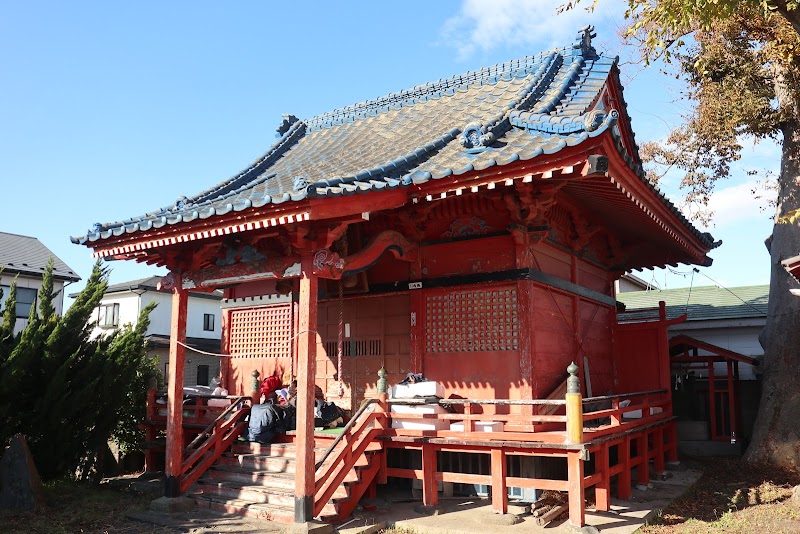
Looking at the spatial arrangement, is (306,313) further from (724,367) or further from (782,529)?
(724,367)

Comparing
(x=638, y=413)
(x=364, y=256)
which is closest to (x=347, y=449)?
(x=364, y=256)

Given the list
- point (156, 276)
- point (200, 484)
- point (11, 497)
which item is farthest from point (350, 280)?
point (156, 276)

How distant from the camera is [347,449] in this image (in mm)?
8281

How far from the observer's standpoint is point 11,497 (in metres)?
9.08

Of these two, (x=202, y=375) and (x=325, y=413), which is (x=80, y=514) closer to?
(x=325, y=413)

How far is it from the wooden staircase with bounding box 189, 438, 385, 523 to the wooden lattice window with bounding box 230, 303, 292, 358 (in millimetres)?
2574

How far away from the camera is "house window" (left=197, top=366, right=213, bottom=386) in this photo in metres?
33.9

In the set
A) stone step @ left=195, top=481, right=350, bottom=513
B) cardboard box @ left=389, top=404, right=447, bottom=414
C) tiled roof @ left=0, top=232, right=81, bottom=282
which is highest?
tiled roof @ left=0, top=232, right=81, bottom=282

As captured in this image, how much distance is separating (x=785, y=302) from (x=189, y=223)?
1203cm

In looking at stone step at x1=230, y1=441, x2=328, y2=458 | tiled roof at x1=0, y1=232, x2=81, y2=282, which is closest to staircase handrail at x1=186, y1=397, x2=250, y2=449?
stone step at x1=230, y1=441, x2=328, y2=458

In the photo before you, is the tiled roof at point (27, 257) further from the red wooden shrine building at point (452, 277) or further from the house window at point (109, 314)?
the red wooden shrine building at point (452, 277)

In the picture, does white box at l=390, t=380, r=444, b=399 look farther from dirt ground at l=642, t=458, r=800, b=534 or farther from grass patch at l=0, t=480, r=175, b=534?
grass patch at l=0, t=480, r=175, b=534

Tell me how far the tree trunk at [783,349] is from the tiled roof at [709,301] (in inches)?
173

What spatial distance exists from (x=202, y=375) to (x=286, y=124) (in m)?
22.5
